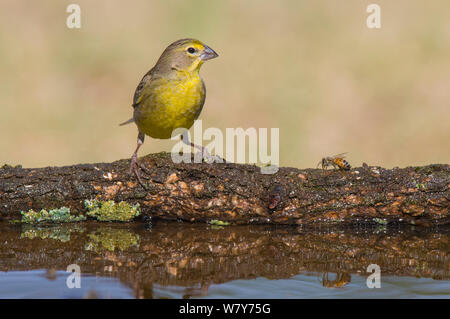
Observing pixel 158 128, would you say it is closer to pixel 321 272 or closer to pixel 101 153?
pixel 321 272

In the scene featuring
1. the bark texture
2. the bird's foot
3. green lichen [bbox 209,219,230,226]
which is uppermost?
the bird's foot

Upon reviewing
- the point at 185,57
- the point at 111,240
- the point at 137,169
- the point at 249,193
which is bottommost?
the point at 111,240

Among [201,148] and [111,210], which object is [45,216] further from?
[201,148]

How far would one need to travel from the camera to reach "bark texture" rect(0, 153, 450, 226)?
16.5 feet

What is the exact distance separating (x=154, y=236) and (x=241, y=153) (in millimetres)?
6848

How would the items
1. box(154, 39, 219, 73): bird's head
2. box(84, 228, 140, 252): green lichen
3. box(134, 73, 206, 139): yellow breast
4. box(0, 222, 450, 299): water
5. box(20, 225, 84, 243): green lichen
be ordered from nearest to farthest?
box(0, 222, 450, 299): water
box(84, 228, 140, 252): green lichen
box(20, 225, 84, 243): green lichen
box(134, 73, 206, 139): yellow breast
box(154, 39, 219, 73): bird's head

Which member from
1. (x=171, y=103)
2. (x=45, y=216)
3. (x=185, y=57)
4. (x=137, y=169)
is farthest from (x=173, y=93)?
(x=45, y=216)

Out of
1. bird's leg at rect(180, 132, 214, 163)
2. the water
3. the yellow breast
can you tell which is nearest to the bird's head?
the yellow breast

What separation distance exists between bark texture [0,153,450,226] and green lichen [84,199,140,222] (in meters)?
0.05

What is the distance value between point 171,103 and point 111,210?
142 cm

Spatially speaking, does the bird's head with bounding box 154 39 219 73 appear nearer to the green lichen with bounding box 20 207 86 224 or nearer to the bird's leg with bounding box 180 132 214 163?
the bird's leg with bounding box 180 132 214 163

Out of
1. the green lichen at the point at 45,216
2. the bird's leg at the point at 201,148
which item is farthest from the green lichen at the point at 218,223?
the green lichen at the point at 45,216

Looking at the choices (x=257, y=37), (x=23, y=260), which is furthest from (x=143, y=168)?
(x=257, y=37)

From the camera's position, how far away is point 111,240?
453 centimetres
